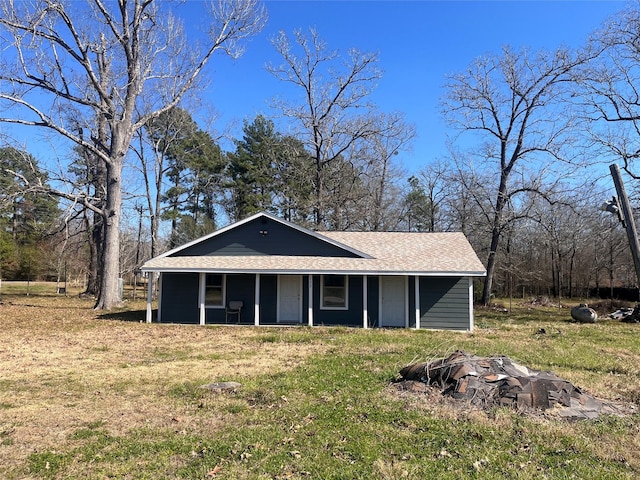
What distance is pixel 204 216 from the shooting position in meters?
38.4

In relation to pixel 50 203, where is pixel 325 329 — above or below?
below

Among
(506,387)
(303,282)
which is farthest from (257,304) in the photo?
(506,387)

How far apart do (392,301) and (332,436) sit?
37.2ft

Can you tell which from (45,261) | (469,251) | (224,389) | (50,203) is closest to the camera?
(224,389)

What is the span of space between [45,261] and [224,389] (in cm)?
3331

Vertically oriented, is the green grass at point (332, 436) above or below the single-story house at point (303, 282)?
below

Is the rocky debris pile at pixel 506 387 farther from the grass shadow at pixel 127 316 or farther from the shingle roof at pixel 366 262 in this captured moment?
the grass shadow at pixel 127 316

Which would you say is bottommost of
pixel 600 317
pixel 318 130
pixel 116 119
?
pixel 600 317

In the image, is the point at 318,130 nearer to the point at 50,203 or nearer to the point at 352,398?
the point at 352,398

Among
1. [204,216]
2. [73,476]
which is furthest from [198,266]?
[204,216]

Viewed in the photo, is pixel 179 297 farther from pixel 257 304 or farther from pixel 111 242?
pixel 111 242

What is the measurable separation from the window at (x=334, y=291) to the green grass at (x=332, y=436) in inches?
287

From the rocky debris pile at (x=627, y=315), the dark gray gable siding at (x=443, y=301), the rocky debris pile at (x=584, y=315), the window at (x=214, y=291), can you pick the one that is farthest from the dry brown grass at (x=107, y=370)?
the rocky debris pile at (x=627, y=315)

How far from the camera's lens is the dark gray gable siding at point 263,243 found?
16.6 metres
